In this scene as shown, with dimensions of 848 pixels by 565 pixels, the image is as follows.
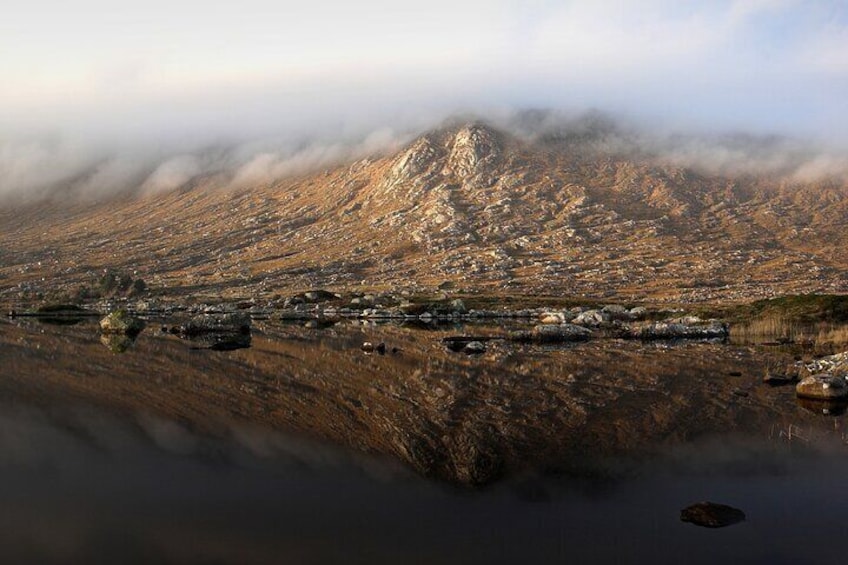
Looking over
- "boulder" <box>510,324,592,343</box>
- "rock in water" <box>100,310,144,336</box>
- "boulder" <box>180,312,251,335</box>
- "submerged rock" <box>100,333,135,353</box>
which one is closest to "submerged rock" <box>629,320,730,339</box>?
"boulder" <box>510,324,592,343</box>

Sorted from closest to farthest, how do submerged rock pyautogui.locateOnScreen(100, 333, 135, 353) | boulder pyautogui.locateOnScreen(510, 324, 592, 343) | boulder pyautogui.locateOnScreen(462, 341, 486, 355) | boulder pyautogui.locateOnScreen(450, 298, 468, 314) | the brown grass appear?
boulder pyautogui.locateOnScreen(462, 341, 486, 355), submerged rock pyautogui.locateOnScreen(100, 333, 135, 353), the brown grass, boulder pyautogui.locateOnScreen(510, 324, 592, 343), boulder pyautogui.locateOnScreen(450, 298, 468, 314)

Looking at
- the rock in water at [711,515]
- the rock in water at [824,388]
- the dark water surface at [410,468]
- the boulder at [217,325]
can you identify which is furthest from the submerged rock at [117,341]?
the rock in water at [711,515]

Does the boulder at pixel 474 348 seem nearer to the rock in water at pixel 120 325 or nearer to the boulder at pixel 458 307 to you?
the rock in water at pixel 120 325

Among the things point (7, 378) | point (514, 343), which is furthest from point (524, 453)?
point (514, 343)

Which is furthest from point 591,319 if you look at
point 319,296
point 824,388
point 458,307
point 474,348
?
point 319,296

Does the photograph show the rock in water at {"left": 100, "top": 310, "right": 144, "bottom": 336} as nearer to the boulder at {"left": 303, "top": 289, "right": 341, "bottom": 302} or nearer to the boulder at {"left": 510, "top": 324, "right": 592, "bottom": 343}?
the boulder at {"left": 510, "top": 324, "right": 592, "bottom": 343}

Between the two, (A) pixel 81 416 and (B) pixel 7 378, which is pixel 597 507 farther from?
(B) pixel 7 378

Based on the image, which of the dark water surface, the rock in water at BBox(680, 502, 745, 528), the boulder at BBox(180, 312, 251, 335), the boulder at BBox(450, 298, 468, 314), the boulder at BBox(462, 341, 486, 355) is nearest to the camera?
the dark water surface

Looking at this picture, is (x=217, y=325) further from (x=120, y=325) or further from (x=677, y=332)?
(x=677, y=332)
